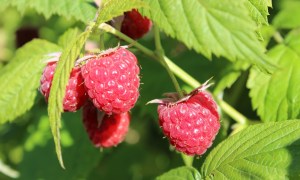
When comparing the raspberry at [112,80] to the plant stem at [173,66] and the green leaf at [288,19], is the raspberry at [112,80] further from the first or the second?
the green leaf at [288,19]

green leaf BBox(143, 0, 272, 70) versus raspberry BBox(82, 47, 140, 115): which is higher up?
green leaf BBox(143, 0, 272, 70)

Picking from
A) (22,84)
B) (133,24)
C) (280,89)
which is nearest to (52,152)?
(22,84)

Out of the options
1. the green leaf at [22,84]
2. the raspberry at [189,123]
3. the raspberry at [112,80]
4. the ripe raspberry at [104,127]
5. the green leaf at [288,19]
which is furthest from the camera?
the green leaf at [288,19]

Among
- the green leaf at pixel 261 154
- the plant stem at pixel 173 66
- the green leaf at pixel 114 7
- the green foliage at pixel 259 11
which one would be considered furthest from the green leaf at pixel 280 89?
the green leaf at pixel 114 7

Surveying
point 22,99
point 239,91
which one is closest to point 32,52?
point 22,99

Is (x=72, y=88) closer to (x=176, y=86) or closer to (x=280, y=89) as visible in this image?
(x=176, y=86)

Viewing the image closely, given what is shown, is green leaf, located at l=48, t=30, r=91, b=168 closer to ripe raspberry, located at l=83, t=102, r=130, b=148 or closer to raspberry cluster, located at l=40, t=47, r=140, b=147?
raspberry cluster, located at l=40, t=47, r=140, b=147

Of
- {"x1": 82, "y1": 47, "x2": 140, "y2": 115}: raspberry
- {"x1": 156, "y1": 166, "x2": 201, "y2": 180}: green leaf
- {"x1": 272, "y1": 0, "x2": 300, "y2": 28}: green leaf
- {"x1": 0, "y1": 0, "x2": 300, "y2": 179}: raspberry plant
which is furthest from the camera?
{"x1": 272, "y1": 0, "x2": 300, "y2": 28}: green leaf

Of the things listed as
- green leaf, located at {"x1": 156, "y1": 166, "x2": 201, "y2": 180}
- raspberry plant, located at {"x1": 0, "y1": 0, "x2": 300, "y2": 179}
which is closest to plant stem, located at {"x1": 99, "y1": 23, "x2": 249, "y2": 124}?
raspberry plant, located at {"x1": 0, "y1": 0, "x2": 300, "y2": 179}
